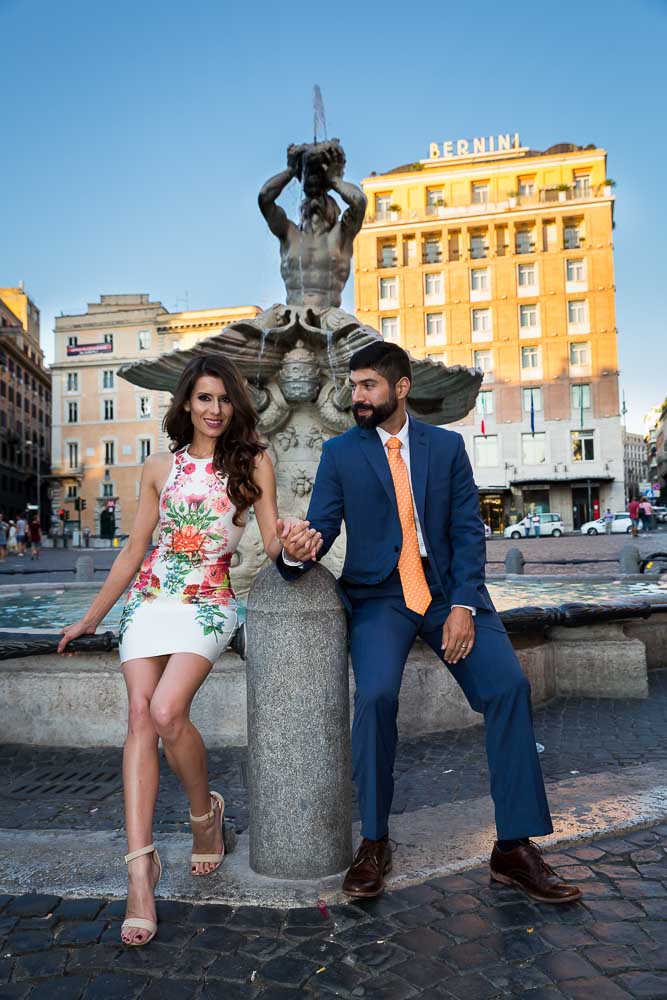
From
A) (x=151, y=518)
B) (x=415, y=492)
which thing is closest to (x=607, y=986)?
(x=415, y=492)

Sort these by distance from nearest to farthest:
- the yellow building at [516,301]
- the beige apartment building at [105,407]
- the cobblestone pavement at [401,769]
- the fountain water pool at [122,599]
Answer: the cobblestone pavement at [401,769]
the fountain water pool at [122,599]
the yellow building at [516,301]
the beige apartment building at [105,407]

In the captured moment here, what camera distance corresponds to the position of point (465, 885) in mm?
2604

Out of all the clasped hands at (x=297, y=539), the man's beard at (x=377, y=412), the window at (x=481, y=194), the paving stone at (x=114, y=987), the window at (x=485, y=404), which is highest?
the window at (x=481, y=194)

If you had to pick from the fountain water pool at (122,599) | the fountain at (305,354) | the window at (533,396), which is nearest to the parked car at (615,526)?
the window at (533,396)

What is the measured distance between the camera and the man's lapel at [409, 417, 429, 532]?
113 inches

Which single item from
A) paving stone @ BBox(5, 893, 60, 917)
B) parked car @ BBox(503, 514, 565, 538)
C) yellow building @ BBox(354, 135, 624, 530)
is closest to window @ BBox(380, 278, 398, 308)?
yellow building @ BBox(354, 135, 624, 530)

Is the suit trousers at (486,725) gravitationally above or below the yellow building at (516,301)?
below

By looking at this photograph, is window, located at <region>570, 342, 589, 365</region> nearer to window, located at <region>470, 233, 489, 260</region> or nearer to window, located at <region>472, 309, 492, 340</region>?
window, located at <region>472, 309, 492, 340</region>

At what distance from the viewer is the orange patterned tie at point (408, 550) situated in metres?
2.79

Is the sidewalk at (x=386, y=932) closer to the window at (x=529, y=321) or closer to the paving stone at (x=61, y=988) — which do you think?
the paving stone at (x=61, y=988)

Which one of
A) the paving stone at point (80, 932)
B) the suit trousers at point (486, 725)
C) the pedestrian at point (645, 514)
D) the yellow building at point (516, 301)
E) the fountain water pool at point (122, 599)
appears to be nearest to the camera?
the paving stone at point (80, 932)

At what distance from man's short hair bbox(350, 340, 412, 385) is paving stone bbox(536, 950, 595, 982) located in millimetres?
1833

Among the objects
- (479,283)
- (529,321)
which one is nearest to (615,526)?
(529,321)

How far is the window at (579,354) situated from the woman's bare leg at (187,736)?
4720 cm
